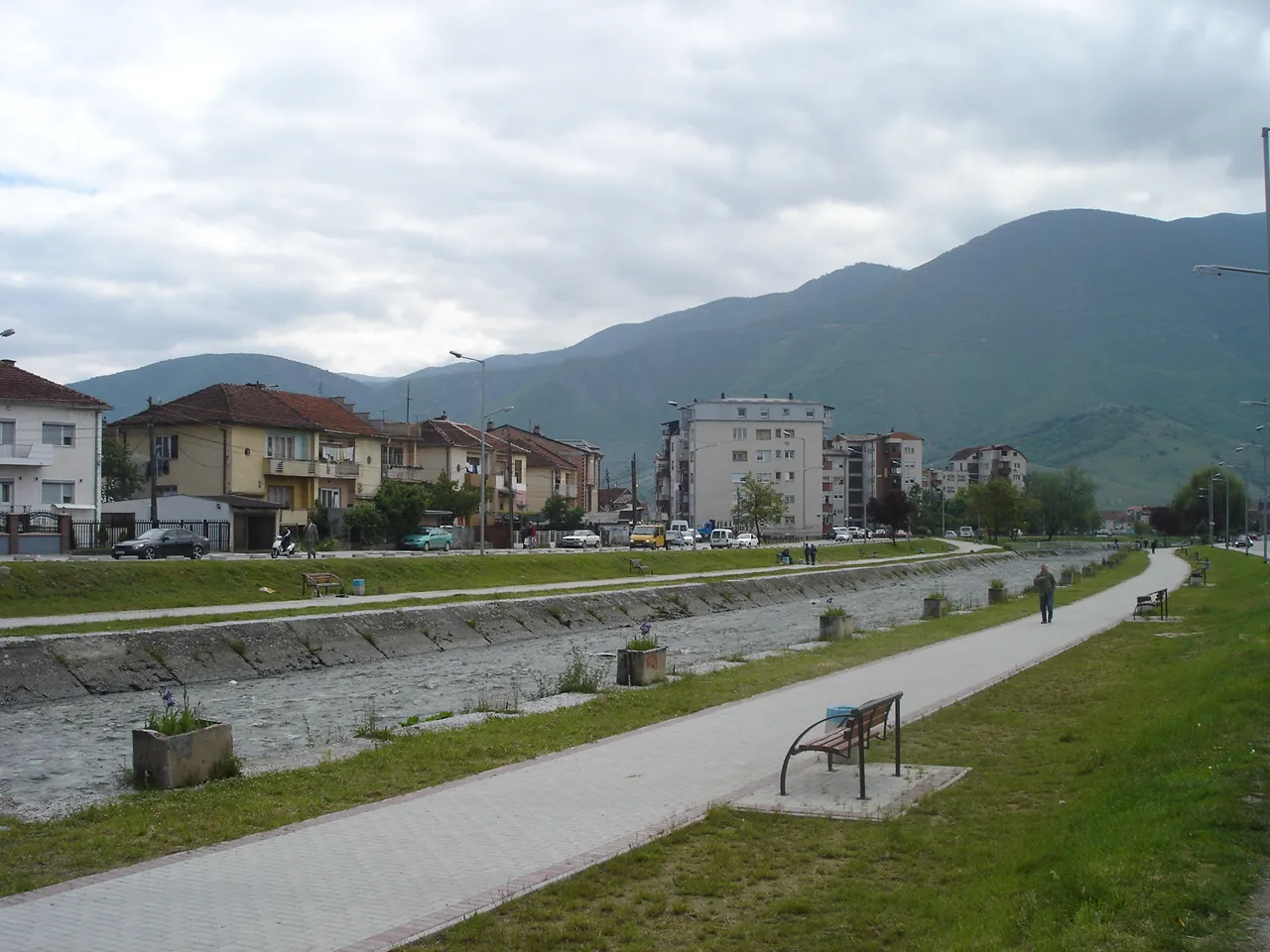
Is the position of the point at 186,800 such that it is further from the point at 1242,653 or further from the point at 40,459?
the point at 40,459

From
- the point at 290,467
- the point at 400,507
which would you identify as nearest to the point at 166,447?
the point at 290,467

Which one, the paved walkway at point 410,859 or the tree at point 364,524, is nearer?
the paved walkway at point 410,859

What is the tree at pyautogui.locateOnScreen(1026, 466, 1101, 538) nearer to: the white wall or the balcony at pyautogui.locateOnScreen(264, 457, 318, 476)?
the balcony at pyautogui.locateOnScreen(264, 457, 318, 476)

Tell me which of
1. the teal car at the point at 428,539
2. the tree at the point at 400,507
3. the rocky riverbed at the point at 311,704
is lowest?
the rocky riverbed at the point at 311,704

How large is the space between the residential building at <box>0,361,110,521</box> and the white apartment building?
82342 millimetres

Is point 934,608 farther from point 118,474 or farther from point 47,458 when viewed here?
point 118,474

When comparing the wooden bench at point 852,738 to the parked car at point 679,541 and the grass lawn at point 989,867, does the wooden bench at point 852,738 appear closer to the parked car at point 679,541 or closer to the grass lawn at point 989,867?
the grass lawn at point 989,867

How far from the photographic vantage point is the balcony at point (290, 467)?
6919 centimetres

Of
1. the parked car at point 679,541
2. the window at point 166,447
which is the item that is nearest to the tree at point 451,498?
the parked car at point 679,541

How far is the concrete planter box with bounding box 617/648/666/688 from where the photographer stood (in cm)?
1964

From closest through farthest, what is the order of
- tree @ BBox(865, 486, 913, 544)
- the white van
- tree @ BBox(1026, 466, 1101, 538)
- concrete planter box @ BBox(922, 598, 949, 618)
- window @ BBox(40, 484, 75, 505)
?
concrete planter box @ BBox(922, 598, 949, 618), window @ BBox(40, 484, 75, 505), the white van, tree @ BBox(865, 486, 913, 544), tree @ BBox(1026, 466, 1101, 538)

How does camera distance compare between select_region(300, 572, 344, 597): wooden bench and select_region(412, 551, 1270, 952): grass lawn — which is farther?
select_region(300, 572, 344, 597): wooden bench

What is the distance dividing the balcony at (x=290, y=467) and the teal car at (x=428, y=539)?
7.51 m

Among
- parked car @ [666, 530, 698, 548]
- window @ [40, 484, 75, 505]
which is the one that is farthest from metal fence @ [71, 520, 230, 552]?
parked car @ [666, 530, 698, 548]
